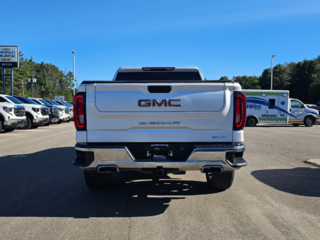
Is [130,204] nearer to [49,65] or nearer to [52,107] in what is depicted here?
[52,107]

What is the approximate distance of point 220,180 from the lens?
4.71m

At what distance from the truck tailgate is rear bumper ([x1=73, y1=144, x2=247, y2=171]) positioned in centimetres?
15

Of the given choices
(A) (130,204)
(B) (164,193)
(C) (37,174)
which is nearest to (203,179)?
(B) (164,193)

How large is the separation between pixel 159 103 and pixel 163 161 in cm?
76

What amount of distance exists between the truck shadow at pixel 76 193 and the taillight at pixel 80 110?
1.17m

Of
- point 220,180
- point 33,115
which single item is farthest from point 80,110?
point 33,115

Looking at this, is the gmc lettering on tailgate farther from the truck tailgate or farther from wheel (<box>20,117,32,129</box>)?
→ wheel (<box>20,117,32,129</box>)

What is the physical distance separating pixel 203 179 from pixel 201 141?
2101 mm

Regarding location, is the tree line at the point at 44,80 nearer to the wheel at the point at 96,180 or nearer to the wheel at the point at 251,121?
the wheel at the point at 251,121

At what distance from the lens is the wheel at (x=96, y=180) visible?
4645 mm

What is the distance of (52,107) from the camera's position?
21203 millimetres

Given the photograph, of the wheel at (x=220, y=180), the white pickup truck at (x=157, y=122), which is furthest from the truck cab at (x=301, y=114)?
the white pickup truck at (x=157, y=122)

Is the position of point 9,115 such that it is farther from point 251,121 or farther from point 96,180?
point 251,121

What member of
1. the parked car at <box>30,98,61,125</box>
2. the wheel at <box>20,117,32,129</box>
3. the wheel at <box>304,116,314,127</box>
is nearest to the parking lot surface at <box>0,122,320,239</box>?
the wheel at <box>20,117,32,129</box>
